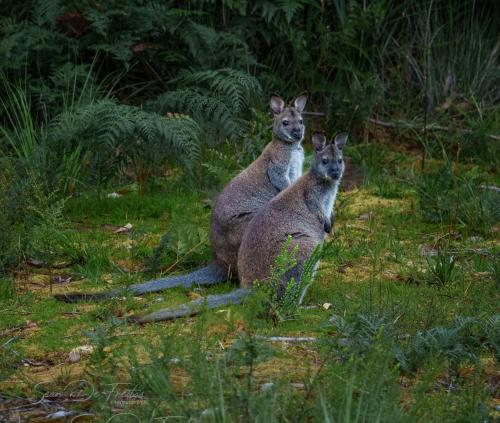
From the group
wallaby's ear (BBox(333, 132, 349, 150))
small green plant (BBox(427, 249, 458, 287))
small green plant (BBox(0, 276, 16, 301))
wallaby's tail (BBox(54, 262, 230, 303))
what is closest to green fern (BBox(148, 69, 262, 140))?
wallaby's ear (BBox(333, 132, 349, 150))

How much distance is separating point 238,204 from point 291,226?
32.2 inches

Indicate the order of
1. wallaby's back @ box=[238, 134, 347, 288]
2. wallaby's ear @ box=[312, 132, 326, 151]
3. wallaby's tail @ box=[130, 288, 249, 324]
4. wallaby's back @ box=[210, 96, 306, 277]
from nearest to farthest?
1. wallaby's tail @ box=[130, 288, 249, 324]
2. wallaby's back @ box=[238, 134, 347, 288]
3. wallaby's back @ box=[210, 96, 306, 277]
4. wallaby's ear @ box=[312, 132, 326, 151]

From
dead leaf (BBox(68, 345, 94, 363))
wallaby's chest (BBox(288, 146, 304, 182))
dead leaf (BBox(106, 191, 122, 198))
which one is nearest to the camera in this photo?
dead leaf (BBox(68, 345, 94, 363))

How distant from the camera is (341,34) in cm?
1063

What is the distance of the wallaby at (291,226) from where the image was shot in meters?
5.89

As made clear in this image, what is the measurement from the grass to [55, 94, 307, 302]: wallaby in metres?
0.09

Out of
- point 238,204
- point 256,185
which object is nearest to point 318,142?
point 256,185

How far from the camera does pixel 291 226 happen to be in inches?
242

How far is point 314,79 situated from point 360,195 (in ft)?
7.65

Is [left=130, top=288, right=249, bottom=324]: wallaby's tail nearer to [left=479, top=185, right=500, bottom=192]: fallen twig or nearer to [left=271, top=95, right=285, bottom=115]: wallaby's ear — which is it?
[left=271, top=95, right=285, bottom=115]: wallaby's ear

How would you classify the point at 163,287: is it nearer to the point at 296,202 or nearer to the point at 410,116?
the point at 296,202

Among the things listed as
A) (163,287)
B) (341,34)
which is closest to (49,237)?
(163,287)

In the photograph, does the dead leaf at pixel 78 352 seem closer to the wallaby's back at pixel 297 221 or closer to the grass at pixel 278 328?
the grass at pixel 278 328

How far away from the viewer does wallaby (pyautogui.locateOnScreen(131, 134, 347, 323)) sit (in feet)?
19.3
